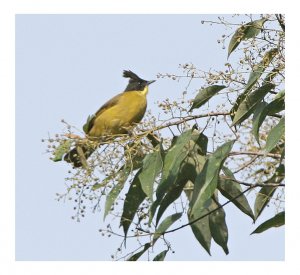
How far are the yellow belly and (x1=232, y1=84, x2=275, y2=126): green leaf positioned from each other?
1541 mm

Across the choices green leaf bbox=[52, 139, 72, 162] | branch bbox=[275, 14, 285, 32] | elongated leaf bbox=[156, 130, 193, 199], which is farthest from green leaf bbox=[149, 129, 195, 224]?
branch bbox=[275, 14, 285, 32]

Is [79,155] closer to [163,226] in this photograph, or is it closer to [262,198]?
[163,226]

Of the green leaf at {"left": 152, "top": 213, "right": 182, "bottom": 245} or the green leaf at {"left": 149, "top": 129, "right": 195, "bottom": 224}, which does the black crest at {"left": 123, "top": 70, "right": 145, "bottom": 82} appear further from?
the green leaf at {"left": 152, "top": 213, "right": 182, "bottom": 245}

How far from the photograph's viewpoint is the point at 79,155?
2.97 metres

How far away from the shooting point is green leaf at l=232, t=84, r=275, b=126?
3133mm

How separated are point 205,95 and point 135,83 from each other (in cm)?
284

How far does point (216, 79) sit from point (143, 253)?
83 cm

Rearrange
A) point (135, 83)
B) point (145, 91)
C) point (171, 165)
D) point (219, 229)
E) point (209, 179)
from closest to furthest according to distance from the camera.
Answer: point (209, 179) → point (171, 165) → point (219, 229) → point (145, 91) → point (135, 83)

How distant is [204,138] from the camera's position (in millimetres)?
3145

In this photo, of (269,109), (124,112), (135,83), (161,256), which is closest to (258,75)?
(269,109)

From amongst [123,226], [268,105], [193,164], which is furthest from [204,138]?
[123,226]

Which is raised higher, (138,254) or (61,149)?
(61,149)

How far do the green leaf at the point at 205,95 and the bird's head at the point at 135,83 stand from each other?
2724 mm

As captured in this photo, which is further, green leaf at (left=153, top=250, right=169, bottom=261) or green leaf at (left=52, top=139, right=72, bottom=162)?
green leaf at (left=52, top=139, right=72, bottom=162)
